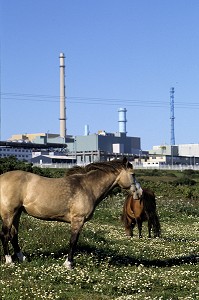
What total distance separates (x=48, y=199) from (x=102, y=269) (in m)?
2.10

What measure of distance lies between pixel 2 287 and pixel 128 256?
5856 millimetres

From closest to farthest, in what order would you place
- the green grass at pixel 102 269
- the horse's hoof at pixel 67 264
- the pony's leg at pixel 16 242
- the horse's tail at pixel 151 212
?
the green grass at pixel 102 269
the horse's hoof at pixel 67 264
the pony's leg at pixel 16 242
the horse's tail at pixel 151 212

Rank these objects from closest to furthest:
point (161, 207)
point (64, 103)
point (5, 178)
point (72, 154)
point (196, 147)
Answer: point (5, 178) → point (161, 207) → point (72, 154) → point (64, 103) → point (196, 147)

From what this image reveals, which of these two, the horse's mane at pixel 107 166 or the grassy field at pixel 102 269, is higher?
the horse's mane at pixel 107 166

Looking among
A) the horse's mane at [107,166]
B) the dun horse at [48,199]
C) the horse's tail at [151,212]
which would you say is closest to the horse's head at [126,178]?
the horse's mane at [107,166]

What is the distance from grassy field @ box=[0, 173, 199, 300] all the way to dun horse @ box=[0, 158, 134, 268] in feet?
2.50

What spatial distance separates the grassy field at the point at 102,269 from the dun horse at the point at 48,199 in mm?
761

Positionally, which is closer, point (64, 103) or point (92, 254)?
point (92, 254)

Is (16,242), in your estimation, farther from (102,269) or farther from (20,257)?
(102,269)

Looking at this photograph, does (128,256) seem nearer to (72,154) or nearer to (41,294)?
(41,294)

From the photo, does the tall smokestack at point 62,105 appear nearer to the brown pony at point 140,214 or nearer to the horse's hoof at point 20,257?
the brown pony at point 140,214

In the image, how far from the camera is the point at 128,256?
15828mm

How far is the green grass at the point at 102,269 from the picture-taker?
35.6 feet

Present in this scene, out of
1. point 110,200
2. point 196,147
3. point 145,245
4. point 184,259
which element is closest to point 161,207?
point 110,200
